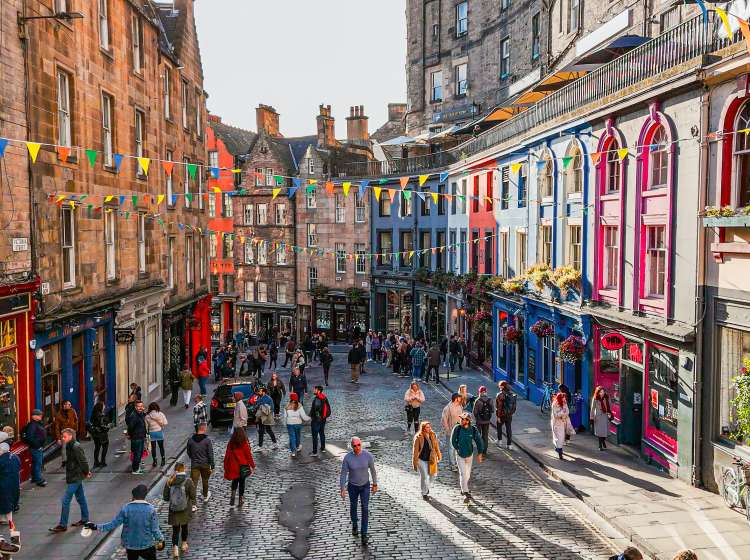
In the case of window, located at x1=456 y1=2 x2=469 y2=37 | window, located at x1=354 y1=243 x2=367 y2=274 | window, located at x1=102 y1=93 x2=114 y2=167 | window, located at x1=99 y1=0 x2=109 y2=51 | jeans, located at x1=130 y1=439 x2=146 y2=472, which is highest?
window, located at x1=456 y1=2 x2=469 y2=37

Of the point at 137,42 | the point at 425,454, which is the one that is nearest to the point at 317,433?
the point at 425,454

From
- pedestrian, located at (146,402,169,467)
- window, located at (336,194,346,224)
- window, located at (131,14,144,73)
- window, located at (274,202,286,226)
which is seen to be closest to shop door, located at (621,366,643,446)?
pedestrian, located at (146,402,169,467)

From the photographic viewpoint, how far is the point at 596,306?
793 inches

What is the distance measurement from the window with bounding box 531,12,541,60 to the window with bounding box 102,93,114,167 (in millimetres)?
23500

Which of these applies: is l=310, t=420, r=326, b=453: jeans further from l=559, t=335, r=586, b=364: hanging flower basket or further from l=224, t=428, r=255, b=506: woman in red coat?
l=559, t=335, r=586, b=364: hanging flower basket

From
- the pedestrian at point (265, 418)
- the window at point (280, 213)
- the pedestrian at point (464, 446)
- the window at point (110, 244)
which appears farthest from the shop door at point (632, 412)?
the window at point (280, 213)

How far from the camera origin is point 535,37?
38.1 m

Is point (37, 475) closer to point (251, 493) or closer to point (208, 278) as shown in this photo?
point (251, 493)

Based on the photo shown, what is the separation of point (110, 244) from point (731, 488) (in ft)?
58.3

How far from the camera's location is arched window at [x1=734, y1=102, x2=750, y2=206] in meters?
14.1

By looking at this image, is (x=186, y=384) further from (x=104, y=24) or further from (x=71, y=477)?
(x=71, y=477)

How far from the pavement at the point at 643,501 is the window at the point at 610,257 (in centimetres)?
429

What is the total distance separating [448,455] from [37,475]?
912 centimetres

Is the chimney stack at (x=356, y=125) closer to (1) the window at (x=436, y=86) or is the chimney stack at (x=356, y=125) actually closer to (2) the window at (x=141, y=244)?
(1) the window at (x=436, y=86)
